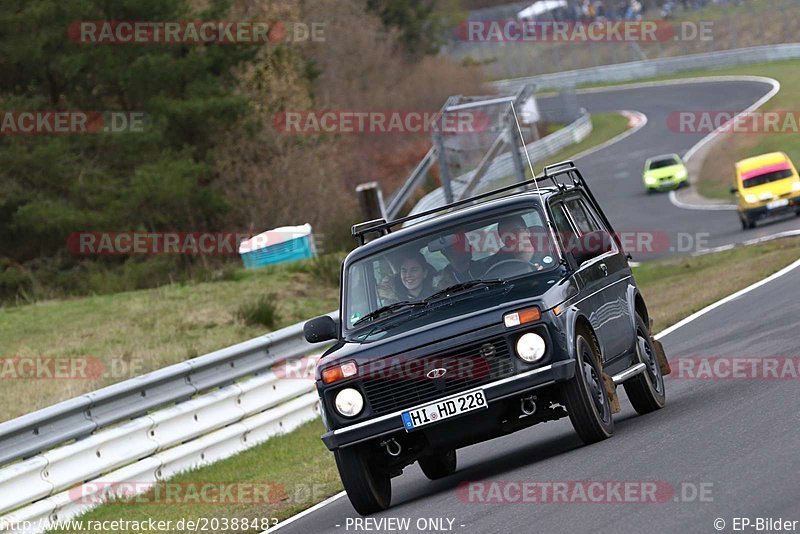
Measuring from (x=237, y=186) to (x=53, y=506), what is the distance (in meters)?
32.6

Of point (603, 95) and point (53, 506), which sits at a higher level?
point (603, 95)

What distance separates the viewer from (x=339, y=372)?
948 cm

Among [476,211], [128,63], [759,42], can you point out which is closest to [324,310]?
[476,211]

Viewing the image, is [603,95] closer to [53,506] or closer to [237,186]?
[237,186]

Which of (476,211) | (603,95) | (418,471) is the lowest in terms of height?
(418,471)

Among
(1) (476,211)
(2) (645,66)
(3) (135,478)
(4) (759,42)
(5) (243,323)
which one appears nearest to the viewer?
(1) (476,211)

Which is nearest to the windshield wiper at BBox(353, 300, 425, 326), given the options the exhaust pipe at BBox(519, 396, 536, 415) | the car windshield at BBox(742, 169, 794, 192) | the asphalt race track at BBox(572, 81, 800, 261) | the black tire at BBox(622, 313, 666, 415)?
the exhaust pipe at BBox(519, 396, 536, 415)

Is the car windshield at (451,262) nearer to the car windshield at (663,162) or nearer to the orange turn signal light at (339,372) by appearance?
the orange turn signal light at (339,372)

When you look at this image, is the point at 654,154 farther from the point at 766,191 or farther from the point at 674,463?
the point at 674,463

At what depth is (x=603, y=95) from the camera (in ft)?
307

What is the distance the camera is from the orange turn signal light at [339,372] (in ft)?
31.0
